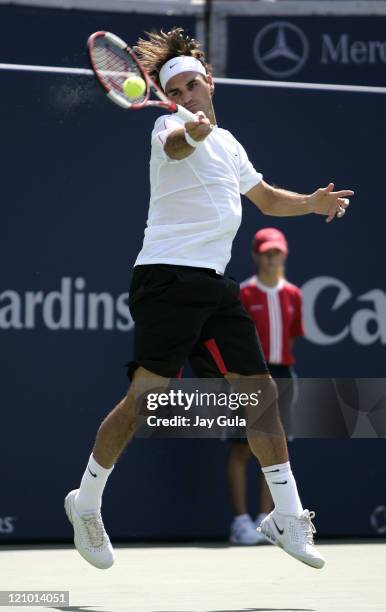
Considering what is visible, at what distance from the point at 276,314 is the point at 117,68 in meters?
2.30

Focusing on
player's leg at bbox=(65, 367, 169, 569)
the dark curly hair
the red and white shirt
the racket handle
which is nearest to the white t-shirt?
the racket handle

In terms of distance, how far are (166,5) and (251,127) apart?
251cm

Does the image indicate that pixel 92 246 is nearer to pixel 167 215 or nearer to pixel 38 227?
pixel 38 227

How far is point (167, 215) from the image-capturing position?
547 cm

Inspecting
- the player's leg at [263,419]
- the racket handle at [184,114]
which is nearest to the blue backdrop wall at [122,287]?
the player's leg at [263,419]

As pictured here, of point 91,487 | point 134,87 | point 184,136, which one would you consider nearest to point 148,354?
point 91,487

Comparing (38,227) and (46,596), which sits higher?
(38,227)

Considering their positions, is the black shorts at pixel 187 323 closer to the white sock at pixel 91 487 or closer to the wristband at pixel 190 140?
the white sock at pixel 91 487

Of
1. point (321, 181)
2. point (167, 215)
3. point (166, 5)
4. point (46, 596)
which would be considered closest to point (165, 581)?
point (46, 596)

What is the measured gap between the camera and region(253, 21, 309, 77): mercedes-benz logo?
32.6 ft

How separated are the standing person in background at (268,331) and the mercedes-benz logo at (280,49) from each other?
112 inches

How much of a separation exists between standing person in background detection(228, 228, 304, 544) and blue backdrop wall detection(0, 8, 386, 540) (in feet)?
0.27

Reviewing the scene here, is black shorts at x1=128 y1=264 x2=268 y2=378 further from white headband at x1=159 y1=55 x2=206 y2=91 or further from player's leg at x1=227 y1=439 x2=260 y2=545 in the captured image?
player's leg at x1=227 y1=439 x2=260 y2=545

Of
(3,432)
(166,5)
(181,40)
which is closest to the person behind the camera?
(181,40)
